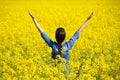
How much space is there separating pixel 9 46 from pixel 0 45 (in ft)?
0.83

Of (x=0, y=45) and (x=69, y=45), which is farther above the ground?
(x=69, y=45)

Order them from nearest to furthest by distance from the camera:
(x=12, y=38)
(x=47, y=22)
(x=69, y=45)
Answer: (x=69, y=45) → (x=12, y=38) → (x=47, y=22)

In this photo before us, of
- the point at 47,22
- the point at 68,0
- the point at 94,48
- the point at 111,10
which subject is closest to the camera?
the point at 94,48

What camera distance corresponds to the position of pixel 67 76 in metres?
5.75

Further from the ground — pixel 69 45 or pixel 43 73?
pixel 69 45

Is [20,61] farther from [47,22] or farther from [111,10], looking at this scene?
[111,10]

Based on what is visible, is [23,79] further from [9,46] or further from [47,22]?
[47,22]

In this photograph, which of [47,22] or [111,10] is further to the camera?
[111,10]

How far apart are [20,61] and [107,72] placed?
1385 millimetres

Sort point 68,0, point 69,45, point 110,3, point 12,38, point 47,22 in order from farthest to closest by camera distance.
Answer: point 68,0 → point 110,3 → point 47,22 → point 12,38 → point 69,45

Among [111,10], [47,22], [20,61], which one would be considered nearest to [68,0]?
[111,10]

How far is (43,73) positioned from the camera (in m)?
5.93

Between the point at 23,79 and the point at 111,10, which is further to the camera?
the point at 111,10

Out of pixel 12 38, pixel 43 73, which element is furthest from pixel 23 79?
pixel 12 38
